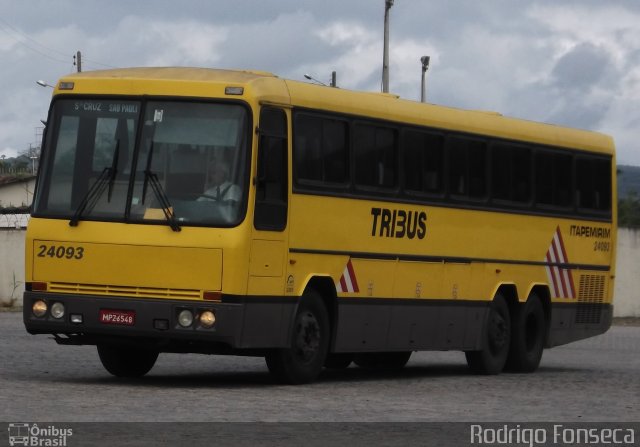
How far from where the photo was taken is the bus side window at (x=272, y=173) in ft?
57.5

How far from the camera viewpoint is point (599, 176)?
2584 centimetres

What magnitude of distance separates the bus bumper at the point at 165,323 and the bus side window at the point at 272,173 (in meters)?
0.82

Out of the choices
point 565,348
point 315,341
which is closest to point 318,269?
point 315,341

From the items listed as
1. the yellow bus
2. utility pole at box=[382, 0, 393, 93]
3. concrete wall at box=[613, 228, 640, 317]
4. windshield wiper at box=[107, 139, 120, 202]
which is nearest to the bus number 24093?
the yellow bus

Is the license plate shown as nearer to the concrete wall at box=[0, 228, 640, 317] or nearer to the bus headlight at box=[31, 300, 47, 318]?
the bus headlight at box=[31, 300, 47, 318]

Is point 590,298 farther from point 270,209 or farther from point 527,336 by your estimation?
point 270,209

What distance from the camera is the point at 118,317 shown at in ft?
56.3

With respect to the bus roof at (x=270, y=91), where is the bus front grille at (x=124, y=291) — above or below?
below

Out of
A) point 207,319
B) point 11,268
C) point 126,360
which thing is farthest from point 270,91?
point 11,268

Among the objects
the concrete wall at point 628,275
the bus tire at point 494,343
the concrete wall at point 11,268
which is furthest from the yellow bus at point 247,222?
the concrete wall at point 11,268

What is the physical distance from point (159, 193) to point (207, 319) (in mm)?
1373

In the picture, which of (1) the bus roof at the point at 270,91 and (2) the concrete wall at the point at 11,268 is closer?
(1) the bus roof at the point at 270,91

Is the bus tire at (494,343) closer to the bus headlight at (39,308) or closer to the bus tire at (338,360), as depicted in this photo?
the bus tire at (338,360)

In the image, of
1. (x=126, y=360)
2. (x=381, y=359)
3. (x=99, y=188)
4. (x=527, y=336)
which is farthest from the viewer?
(x=527, y=336)
